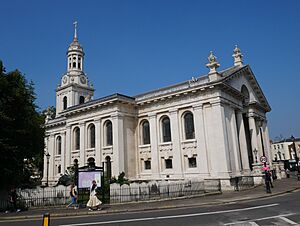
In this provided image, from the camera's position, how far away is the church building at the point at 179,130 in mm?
29844

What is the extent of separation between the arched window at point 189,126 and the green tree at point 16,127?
16.4m

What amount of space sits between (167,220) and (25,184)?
17615 millimetres

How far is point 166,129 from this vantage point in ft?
113

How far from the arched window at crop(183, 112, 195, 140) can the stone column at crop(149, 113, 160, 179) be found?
388 cm

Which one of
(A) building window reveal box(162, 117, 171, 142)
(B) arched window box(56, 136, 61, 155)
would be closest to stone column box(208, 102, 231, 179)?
(A) building window reveal box(162, 117, 171, 142)

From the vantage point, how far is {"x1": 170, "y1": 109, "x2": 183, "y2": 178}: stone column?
1242 inches

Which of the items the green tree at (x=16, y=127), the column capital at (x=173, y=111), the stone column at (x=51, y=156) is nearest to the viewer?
the green tree at (x=16, y=127)

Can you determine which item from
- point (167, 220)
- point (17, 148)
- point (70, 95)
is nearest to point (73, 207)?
point (17, 148)

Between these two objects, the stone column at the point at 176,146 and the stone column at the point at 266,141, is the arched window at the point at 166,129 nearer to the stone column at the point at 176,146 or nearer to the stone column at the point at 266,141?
the stone column at the point at 176,146

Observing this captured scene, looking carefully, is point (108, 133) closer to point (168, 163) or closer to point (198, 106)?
point (168, 163)

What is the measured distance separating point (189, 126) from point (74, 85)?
2959 cm

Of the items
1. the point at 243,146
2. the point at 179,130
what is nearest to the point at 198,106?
the point at 179,130

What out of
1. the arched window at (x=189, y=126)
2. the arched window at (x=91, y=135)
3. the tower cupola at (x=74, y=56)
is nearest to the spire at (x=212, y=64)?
the arched window at (x=189, y=126)

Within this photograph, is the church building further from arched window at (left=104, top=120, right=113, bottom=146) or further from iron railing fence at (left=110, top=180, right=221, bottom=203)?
iron railing fence at (left=110, top=180, right=221, bottom=203)
